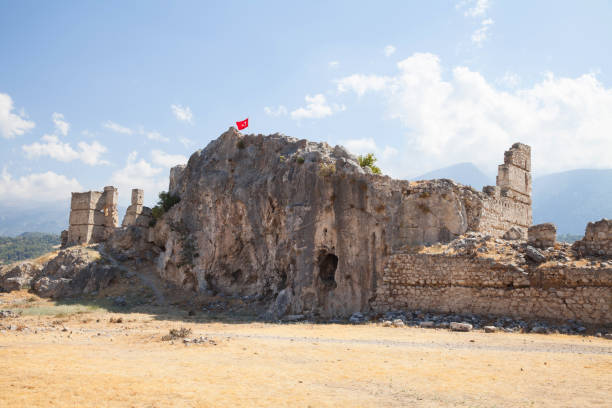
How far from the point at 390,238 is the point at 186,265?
43.2 ft

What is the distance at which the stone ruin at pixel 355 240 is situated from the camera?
16.4 metres

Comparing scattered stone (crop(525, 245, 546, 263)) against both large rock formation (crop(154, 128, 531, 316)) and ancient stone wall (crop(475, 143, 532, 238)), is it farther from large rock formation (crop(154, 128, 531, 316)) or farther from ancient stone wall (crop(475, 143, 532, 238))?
ancient stone wall (crop(475, 143, 532, 238))

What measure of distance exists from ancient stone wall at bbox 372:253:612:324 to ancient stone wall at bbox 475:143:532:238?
14.4ft

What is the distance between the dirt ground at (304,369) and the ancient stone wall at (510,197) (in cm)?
908

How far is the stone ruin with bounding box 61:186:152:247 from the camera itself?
32.6 metres

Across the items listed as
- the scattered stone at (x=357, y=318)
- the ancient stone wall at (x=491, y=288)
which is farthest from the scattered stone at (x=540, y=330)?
the scattered stone at (x=357, y=318)

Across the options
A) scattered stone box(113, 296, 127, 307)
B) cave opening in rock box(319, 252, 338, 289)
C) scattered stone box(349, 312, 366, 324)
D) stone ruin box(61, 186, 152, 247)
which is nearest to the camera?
scattered stone box(349, 312, 366, 324)

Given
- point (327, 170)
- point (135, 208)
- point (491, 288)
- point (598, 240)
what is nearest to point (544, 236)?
point (598, 240)

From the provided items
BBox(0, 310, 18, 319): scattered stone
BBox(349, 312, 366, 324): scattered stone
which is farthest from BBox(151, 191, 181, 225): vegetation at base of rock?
BBox(349, 312, 366, 324): scattered stone

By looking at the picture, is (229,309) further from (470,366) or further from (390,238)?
(470,366)

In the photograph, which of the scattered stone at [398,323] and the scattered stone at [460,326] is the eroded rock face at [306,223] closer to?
the scattered stone at [398,323]

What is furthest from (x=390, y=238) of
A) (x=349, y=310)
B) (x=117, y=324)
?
(x=117, y=324)

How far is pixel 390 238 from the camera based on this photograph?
19.6 meters

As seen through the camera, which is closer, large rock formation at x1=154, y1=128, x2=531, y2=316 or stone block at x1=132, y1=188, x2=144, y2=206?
large rock formation at x1=154, y1=128, x2=531, y2=316
